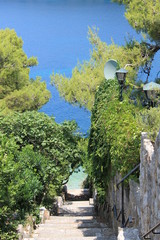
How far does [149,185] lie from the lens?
485 cm

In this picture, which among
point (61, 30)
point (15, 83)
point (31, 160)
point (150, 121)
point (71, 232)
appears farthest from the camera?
point (61, 30)

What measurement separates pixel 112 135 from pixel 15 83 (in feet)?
38.0

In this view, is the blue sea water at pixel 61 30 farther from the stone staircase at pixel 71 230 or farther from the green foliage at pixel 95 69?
the stone staircase at pixel 71 230

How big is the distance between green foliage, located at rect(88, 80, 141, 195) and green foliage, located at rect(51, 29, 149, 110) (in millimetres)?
3459

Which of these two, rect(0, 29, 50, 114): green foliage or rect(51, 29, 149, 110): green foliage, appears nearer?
rect(51, 29, 149, 110): green foliage

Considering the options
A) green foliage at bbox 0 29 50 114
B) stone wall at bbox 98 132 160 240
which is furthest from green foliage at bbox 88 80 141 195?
green foliage at bbox 0 29 50 114

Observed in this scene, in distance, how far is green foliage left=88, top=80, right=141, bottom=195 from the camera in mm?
6125

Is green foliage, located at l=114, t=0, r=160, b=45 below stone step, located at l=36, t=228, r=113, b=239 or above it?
above

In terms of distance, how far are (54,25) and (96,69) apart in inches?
2376

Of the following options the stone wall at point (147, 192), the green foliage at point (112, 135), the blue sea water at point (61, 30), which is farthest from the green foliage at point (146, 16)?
the blue sea water at point (61, 30)

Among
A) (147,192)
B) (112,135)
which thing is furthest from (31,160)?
(147,192)

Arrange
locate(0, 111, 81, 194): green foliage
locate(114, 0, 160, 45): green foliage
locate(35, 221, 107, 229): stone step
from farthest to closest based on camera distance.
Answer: locate(0, 111, 81, 194): green foliage < locate(114, 0, 160, 45): green foliage < locate(35, 221, 107, 229): stone step

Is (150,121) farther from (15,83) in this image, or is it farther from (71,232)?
(15,83)

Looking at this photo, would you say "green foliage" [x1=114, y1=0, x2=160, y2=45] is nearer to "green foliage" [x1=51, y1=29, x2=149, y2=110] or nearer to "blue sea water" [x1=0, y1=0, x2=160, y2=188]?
"green foliage" [x1=51, y1=29, x2=149, y2=110]
